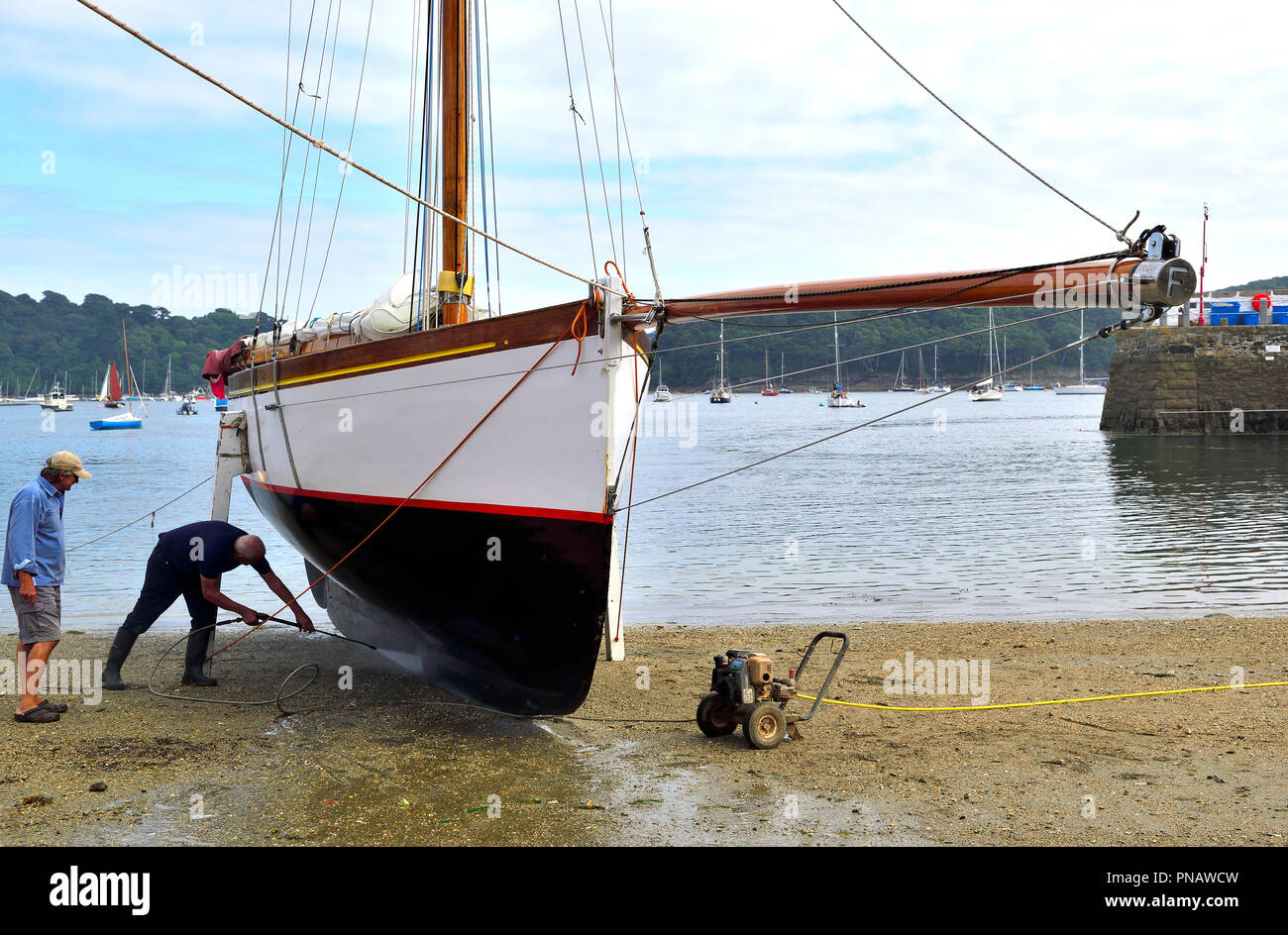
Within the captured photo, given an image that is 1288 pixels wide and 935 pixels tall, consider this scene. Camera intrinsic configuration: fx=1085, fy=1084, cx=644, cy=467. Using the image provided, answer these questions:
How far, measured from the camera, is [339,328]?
400 inches

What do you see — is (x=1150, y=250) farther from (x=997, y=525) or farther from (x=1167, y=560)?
(x=997, y=525)

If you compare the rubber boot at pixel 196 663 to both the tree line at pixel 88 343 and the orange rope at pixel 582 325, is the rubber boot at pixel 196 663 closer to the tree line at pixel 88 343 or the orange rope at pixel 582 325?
the orange rope at pixel 582 325

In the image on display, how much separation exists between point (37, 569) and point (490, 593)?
301cm

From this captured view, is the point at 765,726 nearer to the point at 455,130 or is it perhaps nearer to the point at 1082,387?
the point at 455,130

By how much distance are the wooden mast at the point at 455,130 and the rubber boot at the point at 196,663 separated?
12.5 feet

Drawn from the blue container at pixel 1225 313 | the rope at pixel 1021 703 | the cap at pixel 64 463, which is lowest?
the rope at pixel 1021 703

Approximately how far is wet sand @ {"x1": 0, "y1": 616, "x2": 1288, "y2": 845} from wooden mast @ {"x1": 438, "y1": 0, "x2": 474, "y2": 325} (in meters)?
3.90

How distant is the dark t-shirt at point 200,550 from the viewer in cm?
846

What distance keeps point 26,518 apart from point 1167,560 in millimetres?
16713

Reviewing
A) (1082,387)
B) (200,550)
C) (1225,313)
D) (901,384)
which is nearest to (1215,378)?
(1225,313)

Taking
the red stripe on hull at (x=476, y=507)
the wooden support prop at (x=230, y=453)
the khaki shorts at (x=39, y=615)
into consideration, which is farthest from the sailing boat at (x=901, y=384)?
the khaki shorts at (x=39, y=615)

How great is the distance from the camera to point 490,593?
26.2 ft

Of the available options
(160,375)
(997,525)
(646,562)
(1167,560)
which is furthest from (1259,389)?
(160,375)

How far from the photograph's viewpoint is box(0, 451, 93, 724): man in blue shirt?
7.09 metres
